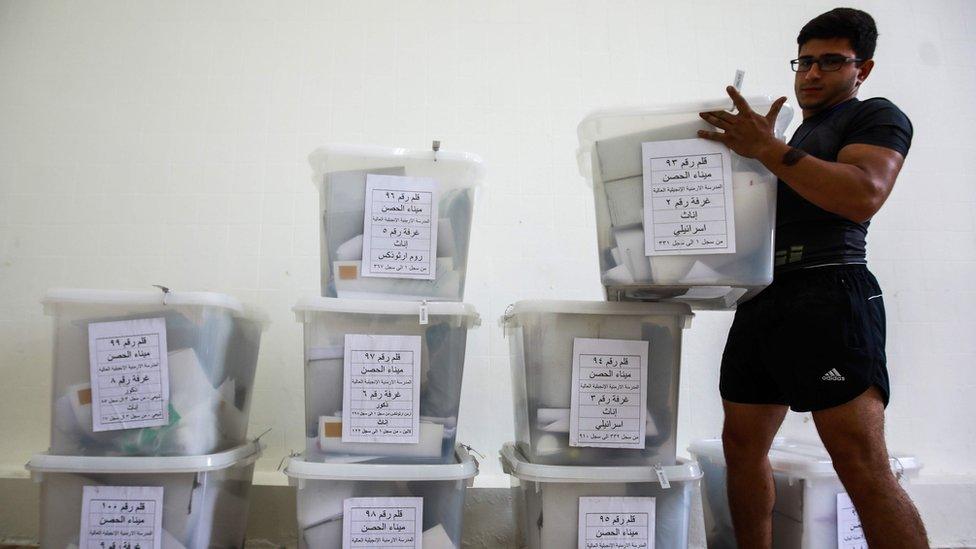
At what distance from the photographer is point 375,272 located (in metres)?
1.45

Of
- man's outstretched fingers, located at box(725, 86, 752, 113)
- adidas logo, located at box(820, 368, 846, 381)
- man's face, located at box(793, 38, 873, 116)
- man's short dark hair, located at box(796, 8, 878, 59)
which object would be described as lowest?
adidas logo, located at box(820, 368, 846, 381)

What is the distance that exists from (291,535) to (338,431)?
0.78 m

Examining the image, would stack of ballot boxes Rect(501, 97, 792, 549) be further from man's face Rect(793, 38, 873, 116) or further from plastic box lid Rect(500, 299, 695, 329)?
man's face Rect(793, 38, 873, 116)

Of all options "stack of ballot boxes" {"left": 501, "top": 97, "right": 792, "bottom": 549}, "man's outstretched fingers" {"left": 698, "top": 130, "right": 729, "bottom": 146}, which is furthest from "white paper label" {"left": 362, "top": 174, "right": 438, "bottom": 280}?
"man's outstretched fingers" {"left": 698, "top": 130, "right": 729, "bottom": 146}

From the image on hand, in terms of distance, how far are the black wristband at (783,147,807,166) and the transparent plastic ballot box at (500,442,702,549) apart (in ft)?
2.36

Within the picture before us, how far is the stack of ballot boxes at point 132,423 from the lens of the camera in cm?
136

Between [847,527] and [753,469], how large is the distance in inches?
12.5

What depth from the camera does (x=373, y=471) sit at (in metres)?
1.34

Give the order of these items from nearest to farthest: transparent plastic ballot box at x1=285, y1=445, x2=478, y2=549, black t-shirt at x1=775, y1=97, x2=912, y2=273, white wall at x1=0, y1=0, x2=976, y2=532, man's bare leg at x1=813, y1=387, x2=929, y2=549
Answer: man's bare leg at x1=813, y1=387, x2=929, y2=549, black t-shirt at x1=775, y1=97, x2=912, y2=273, transparent plastic ballot box at x1=285, y1=445, x2=478, y2=549, white wall at x1=0, y1=0, x2=976, y2=532

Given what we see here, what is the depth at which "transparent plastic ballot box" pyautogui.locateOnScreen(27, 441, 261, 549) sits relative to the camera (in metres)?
1.35

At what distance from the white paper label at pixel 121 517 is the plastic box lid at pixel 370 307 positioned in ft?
1.75

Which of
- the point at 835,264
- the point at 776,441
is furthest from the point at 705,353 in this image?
the point at 835,264

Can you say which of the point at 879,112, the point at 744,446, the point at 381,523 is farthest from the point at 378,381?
the point at 879,112

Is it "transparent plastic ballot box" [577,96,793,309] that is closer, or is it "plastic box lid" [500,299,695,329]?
"transparent plastic ballot box" [577,96,793,309]
